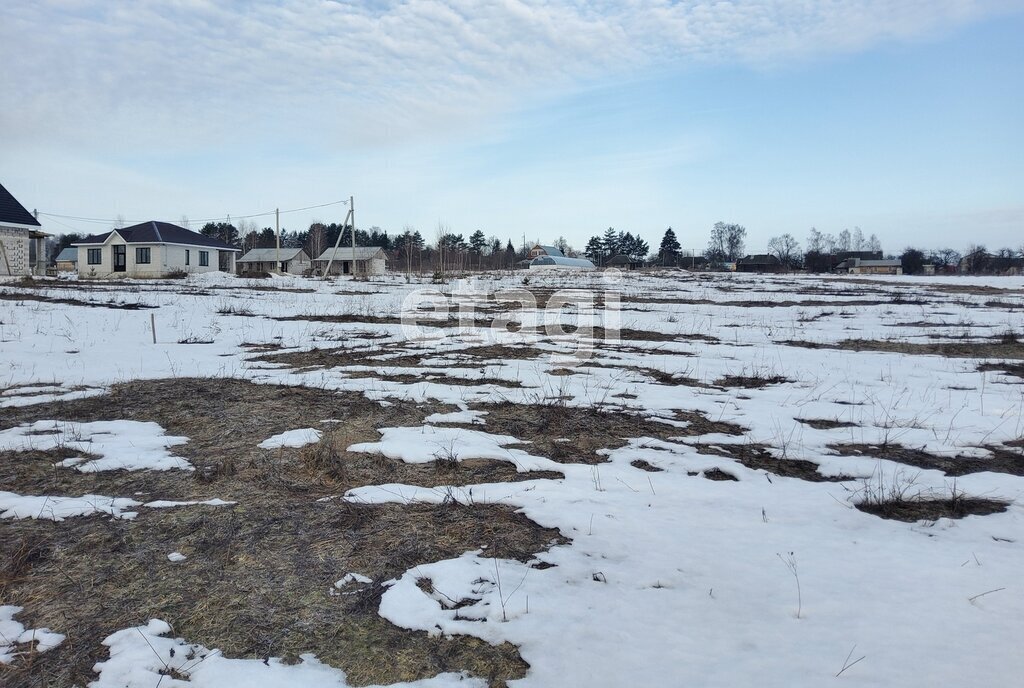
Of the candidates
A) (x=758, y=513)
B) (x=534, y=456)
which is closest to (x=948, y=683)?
(x=758, y=513)

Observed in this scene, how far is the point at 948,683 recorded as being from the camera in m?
2.20

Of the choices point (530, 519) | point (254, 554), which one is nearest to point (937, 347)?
point (530, 519)

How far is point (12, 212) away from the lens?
104 ft

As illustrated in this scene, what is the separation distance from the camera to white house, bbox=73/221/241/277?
130 ft

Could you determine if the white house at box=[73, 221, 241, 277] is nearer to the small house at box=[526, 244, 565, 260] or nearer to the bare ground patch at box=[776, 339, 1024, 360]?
the bare ground patch at box=[776, 339, 1024, 360]

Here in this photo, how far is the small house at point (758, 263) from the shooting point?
281 ft

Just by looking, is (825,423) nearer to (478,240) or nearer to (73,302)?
(73,302)

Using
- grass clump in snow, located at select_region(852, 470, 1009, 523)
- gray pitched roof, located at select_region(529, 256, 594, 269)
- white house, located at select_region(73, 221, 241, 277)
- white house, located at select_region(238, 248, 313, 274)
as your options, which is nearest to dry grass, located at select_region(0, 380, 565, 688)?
grass clump in snow, located at select_region(852, 470, 1009, 523)

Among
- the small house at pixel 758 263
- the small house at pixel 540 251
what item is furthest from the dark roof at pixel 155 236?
the small house at pixel 758 263

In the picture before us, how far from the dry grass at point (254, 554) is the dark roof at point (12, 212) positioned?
119ft

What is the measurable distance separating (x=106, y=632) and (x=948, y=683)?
139 inches

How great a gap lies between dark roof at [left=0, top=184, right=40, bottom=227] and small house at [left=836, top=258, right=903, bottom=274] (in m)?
92.5

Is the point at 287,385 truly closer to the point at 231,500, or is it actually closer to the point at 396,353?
the point at 396,353

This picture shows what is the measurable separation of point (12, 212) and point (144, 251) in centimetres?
859
